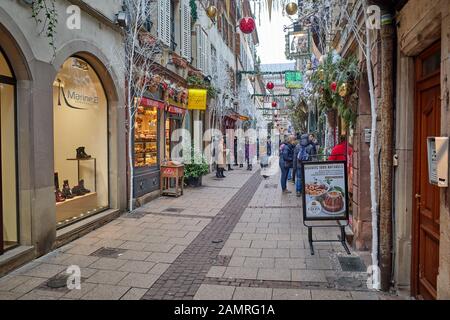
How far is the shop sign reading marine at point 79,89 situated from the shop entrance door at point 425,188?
20.3ft

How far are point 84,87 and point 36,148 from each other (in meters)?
2.80

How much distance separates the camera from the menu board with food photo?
6.41 metres

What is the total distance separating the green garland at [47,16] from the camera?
5.68 meters

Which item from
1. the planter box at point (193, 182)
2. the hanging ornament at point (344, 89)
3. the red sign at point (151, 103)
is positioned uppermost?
the red sign at point (151, 103)

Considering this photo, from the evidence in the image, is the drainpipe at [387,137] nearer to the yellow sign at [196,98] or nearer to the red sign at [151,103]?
the red sign at [151,103]

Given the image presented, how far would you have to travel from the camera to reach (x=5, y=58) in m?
5.58

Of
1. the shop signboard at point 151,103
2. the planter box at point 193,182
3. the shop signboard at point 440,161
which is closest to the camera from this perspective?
the shop signboard at point 440,161

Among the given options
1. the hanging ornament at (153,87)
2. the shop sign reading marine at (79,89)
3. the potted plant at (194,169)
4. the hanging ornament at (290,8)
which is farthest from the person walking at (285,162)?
the hanging ornament at (290,8)

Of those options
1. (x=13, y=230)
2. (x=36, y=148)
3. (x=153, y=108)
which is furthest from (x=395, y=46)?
(x=153, y=108)

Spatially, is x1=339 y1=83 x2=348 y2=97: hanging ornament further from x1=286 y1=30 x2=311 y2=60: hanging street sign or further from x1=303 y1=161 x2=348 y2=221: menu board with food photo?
x1=286 y1=30 x2=311 y2=60: hanging street sign

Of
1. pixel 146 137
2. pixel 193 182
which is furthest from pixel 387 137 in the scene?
pixel 193 182

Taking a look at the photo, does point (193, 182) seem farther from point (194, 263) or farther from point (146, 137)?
point (194, 263)

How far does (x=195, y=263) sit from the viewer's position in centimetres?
569

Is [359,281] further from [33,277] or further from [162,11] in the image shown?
[162,11]
